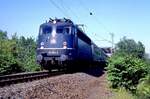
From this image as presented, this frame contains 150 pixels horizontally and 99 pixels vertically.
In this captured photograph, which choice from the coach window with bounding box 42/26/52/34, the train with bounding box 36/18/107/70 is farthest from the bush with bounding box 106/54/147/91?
the coach window with bounding box 42/26/52/34

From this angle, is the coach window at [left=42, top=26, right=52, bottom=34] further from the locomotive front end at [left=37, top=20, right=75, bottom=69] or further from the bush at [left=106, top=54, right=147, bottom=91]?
the bush at [left=106, top=54, right=147, bottom=91]

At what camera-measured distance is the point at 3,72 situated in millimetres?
26672

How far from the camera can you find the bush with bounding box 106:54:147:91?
63.1 ft

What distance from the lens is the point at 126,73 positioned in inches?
763

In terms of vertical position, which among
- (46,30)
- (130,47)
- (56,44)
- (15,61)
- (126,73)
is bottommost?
(126,73)

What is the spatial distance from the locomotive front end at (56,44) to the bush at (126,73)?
5810mm

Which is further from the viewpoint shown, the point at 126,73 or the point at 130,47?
the point at 130,47

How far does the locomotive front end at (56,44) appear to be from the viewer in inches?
1005

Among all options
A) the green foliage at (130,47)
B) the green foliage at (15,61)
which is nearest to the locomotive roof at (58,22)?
the green foliage at (15,61)

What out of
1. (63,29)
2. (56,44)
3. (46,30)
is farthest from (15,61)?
(63,29)

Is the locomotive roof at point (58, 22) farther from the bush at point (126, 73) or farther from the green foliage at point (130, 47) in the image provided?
the green foliage at point (130, 47)

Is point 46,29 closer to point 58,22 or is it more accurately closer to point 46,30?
point 46,30

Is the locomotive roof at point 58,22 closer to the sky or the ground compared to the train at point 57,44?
closer to the sky

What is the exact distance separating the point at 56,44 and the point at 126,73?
7762mm
